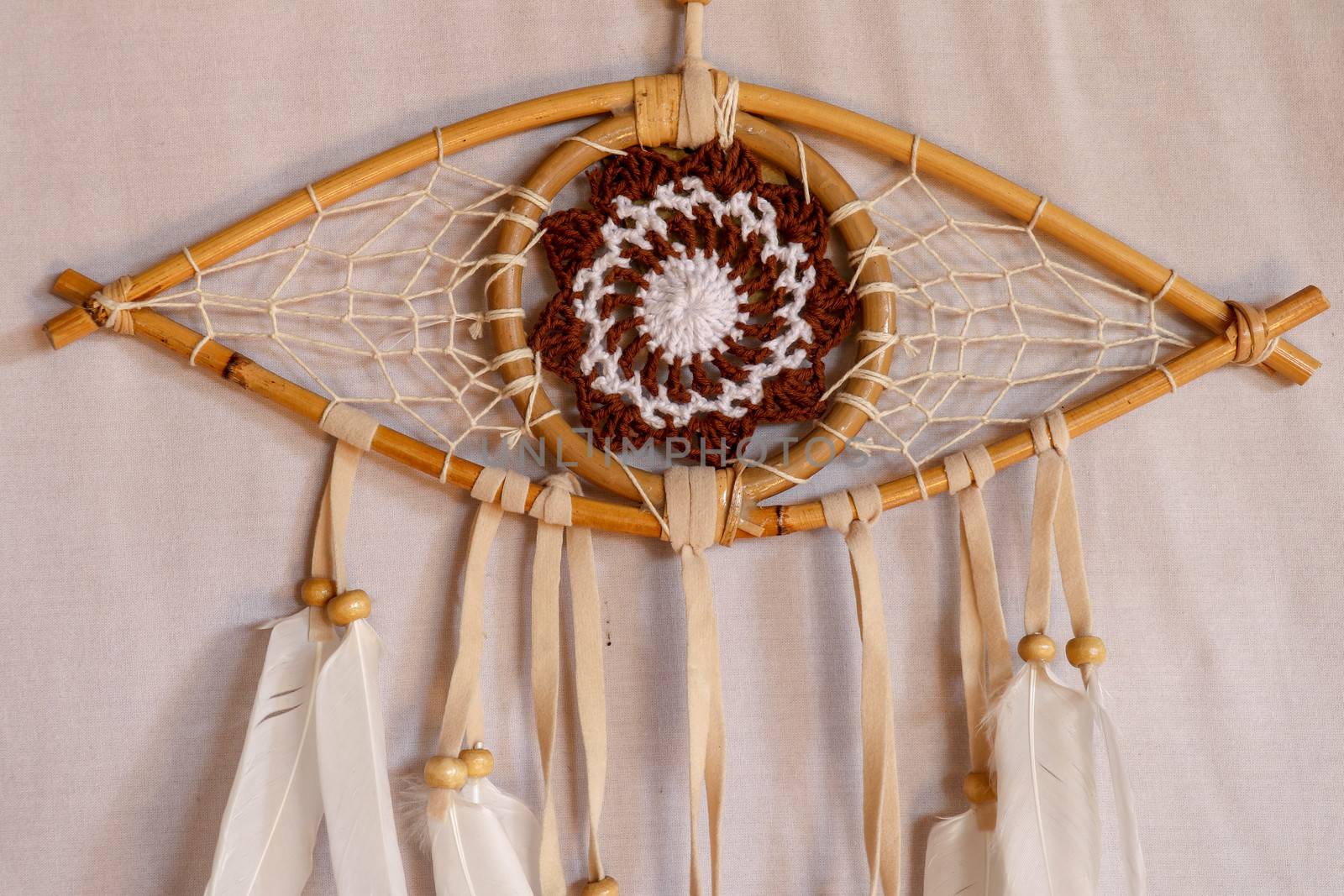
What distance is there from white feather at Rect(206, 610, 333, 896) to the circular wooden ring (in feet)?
0.77

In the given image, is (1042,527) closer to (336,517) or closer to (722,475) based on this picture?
(722,475)

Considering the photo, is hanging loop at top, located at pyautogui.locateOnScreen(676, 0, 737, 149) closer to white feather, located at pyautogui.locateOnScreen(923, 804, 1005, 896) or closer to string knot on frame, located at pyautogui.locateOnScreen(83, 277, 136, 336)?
string knot on frame, located at pyautogui.locateOnScreen(83, 277, 136, 336)

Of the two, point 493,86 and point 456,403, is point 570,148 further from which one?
point 456,403

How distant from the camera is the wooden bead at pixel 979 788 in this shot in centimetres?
71

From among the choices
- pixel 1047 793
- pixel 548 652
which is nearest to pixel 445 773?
pixel 548 652

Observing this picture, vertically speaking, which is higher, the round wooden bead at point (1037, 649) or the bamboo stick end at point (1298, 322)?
the bamboo stick end at point (1298, 322)

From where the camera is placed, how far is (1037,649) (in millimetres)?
698

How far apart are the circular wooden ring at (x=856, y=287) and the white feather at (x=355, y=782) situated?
8.6 inches

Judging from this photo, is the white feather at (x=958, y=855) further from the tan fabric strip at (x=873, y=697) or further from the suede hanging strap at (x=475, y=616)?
the suede hanging strap at (x=475, y=616)

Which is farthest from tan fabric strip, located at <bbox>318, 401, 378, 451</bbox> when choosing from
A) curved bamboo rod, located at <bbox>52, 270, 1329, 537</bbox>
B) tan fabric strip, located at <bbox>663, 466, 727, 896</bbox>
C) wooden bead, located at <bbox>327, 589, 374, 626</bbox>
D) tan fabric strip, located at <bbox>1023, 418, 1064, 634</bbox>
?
tan fabric strip, located at <bbox>1023, 418, 1064, 634</bbox>

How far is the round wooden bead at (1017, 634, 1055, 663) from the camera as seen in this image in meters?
0.70

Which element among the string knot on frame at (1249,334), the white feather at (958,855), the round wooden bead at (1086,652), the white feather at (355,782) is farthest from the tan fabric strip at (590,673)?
the string knot on frame at (1249,334)

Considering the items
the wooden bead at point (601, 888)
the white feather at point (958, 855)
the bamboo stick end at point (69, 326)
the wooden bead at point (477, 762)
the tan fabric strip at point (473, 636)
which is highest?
the bamboo stick end at point (69, 326)

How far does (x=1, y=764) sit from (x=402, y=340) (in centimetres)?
43
